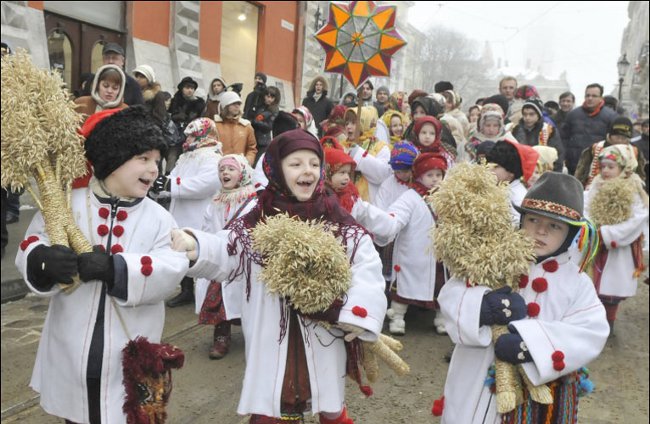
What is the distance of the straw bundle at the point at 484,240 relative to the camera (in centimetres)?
241

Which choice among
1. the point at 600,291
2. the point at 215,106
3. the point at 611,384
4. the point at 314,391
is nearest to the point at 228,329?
the point at 314,391

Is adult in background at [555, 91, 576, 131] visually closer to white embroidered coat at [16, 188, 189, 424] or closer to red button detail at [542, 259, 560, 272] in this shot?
red button detail at [542, 259, 560, 272]

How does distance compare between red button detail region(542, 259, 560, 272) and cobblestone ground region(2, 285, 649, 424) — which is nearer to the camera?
red button detail region(542, 259, 560, 272)

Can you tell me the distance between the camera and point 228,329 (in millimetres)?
4625

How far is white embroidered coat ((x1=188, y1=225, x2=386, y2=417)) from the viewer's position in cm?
250

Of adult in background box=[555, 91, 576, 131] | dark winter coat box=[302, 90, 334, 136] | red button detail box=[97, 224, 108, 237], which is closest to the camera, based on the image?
red button detail box=[97, 224, 108, 237]

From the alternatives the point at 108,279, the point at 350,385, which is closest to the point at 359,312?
the point at 108,279

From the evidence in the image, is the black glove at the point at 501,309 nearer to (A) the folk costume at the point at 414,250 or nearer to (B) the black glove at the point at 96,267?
(B) the black glove at the point at 96,267

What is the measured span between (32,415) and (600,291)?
4638mm

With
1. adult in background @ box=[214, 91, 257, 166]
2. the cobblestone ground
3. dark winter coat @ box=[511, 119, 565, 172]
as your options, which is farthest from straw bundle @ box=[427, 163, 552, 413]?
dark winter coat @ box=[511, 119, 565, 172]

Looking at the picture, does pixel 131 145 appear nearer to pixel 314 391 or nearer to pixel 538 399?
pixel 314 391

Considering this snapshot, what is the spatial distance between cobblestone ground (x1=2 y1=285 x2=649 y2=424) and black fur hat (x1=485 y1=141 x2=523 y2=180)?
1589 millimetres

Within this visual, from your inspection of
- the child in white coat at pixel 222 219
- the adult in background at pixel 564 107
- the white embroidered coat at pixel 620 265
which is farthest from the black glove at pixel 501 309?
the adult in background at pixel 564 107

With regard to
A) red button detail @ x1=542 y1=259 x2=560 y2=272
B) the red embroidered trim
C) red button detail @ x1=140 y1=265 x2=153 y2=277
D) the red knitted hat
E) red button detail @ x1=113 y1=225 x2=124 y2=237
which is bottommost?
red button detail @ x1=140 y1=265 x2=153 y2=277
